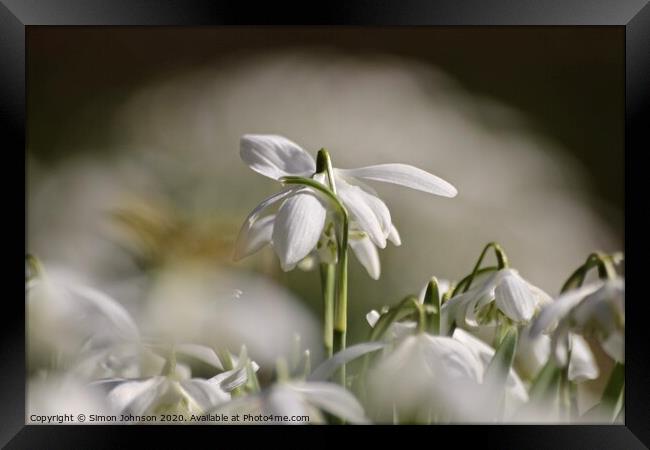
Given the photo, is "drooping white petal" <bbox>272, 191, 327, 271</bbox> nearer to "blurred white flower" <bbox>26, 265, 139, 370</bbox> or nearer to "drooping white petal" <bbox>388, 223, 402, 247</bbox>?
"drooping white petal" <bbox>388, 223, 402, 247</bbox>

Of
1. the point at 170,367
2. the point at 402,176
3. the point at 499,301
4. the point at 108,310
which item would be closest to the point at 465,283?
the point at 499,301

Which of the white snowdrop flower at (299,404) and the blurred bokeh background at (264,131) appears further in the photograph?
the blurred bokeh background at (264,131)

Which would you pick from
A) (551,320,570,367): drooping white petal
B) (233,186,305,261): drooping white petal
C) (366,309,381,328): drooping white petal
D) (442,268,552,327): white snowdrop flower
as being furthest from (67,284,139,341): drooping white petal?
(551,320,570,367): drooping white petal

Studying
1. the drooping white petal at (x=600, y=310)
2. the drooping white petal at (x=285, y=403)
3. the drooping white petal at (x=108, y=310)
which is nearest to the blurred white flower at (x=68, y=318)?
the drooping white petal at (x=108, y=310)

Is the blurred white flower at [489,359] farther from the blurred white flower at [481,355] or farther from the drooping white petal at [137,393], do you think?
the drooping white petal at [137,393]

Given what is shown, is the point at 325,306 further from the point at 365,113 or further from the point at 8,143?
the point at 8,143

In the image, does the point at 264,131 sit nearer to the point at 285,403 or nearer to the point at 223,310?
the point at 223,310

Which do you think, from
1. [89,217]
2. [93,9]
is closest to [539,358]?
[89,217]
